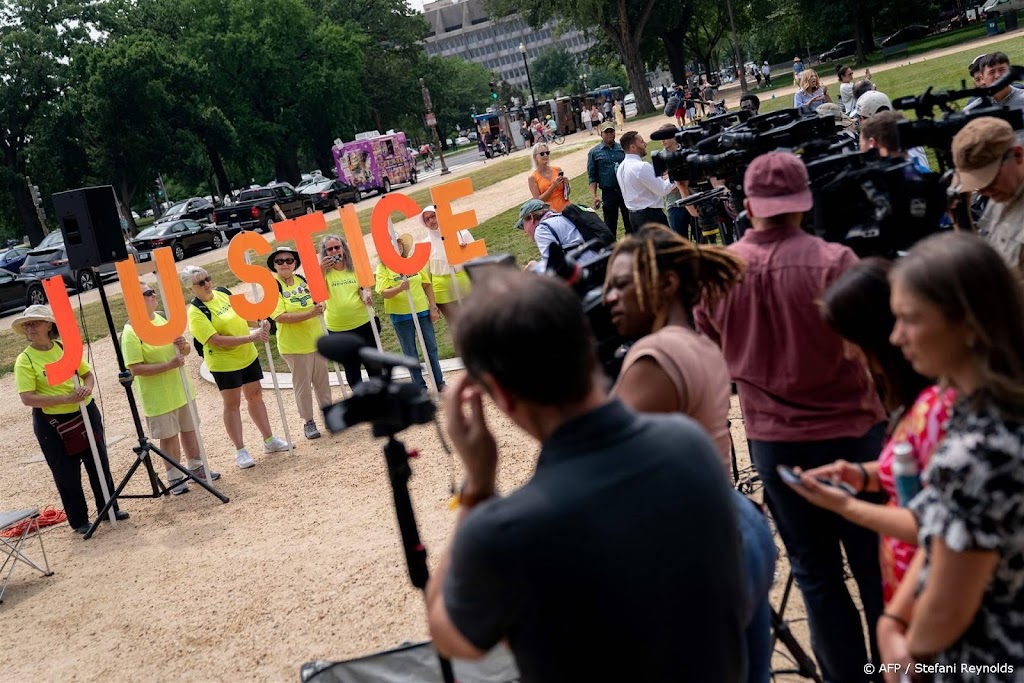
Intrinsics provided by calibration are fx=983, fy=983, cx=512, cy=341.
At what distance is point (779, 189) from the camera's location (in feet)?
11.5

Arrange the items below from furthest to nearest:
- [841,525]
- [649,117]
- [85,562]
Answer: [649,117], [85,562], [841,525]

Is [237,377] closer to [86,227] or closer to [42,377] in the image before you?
[42,377]

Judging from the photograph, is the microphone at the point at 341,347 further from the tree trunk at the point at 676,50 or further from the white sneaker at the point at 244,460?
the tree trunk at the point at 676,50

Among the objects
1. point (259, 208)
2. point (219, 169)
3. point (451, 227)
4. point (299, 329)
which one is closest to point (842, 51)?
point (219, 169)

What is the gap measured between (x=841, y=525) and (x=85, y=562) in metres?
6.32

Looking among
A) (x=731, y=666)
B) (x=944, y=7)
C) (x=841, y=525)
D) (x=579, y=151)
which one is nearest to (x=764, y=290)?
(x=841, y=525)

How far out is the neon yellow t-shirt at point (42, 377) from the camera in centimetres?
812

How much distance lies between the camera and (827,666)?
3482 mm

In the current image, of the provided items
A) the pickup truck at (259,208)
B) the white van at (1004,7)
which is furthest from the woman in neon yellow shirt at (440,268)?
the white van at (1004,7)

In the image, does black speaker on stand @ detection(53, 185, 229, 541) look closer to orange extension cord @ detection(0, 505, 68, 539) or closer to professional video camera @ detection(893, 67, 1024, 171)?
orange extension cord @ detection(0, 505, 68, 539)

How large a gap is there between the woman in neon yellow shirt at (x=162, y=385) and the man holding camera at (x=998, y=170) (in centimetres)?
671

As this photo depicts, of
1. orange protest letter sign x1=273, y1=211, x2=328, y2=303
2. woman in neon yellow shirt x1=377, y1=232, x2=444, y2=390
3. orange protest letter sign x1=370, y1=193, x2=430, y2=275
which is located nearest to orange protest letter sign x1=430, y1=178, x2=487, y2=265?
orange protest letter sign x1=370, y1=193, x2=430, y2=275

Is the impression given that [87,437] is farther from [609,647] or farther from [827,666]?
[609,647]

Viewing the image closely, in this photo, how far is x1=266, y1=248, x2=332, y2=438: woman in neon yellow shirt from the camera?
31.2 ft
